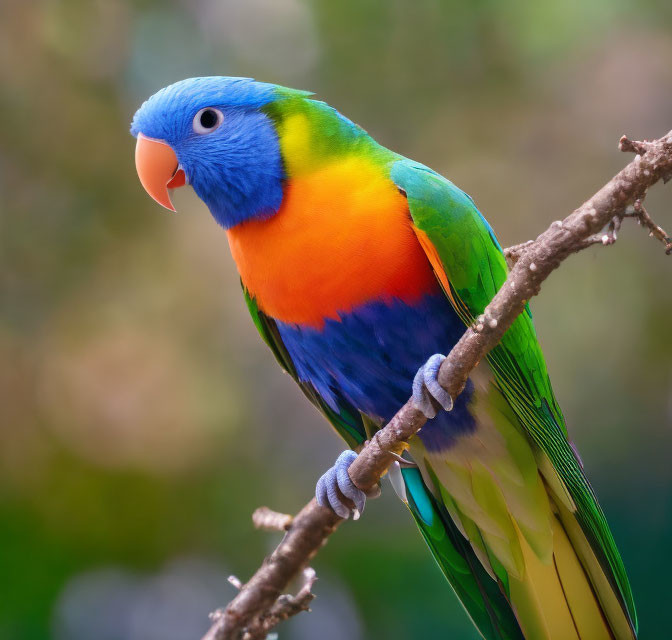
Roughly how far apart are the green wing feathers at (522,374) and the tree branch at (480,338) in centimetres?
13

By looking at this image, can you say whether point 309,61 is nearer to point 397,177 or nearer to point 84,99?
point 84,99

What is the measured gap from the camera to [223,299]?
9.94ft

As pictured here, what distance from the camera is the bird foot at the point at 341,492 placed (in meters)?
1.62

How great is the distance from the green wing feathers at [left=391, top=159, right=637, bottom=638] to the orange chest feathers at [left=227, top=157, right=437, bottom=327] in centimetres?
5

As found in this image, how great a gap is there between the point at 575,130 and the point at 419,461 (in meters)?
1.74

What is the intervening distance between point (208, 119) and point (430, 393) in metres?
0.85

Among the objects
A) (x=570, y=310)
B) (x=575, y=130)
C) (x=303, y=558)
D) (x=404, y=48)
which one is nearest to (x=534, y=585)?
(x=303, y=558)

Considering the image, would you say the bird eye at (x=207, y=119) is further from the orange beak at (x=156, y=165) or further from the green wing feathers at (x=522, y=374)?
the green wing feathers at (x=522, y=374)

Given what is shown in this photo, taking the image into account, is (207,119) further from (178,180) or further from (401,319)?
(401,319)

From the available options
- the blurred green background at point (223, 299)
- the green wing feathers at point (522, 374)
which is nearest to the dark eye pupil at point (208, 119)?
the green wing feathers at point (522, 374)

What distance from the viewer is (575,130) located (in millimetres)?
3010

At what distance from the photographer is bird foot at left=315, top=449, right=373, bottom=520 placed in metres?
1.62

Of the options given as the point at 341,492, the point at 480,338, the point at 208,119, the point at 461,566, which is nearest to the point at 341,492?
the point at 341,492

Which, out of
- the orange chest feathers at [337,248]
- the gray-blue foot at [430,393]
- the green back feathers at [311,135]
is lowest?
the gray-blue foot at [430,393]
